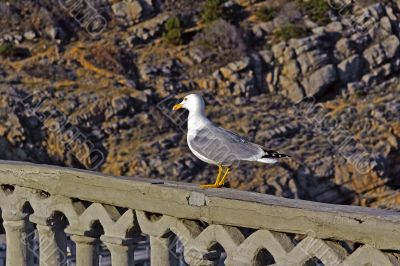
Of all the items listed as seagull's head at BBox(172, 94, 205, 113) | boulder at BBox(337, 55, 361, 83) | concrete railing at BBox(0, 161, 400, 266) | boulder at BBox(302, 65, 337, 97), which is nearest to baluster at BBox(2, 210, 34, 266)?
concrete railing at BBox(0, 161, 400, 266)

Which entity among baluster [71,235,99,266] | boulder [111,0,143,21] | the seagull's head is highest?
the seagull's head

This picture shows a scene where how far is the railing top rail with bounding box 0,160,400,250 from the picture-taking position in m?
3.41

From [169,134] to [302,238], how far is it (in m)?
19.9

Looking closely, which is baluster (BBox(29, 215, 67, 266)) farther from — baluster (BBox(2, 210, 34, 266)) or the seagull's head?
the seagull's head

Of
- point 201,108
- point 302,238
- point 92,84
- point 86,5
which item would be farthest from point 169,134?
point 302,238

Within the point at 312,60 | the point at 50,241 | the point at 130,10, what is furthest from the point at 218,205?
the point at 130,10

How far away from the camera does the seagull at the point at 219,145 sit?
4.83 m

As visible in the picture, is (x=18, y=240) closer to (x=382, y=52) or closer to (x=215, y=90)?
(x=215, y=90)

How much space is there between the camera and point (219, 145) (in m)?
4.93

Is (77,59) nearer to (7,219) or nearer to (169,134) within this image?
(169,134)

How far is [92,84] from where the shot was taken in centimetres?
2408

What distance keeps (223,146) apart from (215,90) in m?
20.6

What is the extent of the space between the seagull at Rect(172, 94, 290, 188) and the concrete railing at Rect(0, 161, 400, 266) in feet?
2.05

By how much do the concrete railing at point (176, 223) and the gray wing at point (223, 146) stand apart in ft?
2.10
